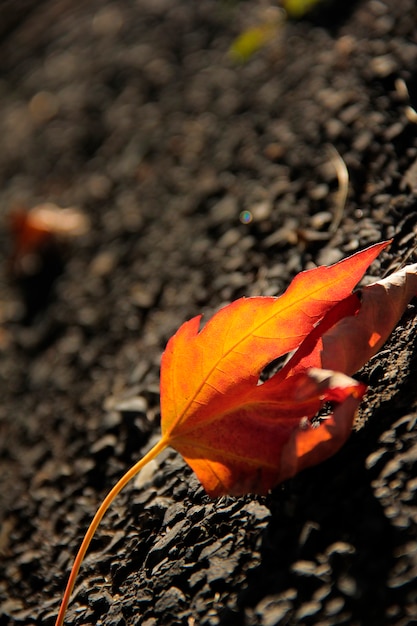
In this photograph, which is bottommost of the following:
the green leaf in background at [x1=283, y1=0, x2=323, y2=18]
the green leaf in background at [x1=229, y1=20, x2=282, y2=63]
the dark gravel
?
the dark gravel

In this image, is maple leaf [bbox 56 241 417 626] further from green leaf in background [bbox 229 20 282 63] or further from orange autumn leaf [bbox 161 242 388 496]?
green leaf in background [bbox 229 20 282 63]

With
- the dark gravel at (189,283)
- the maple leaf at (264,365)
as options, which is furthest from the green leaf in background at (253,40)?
the maple leaf at (264,365)

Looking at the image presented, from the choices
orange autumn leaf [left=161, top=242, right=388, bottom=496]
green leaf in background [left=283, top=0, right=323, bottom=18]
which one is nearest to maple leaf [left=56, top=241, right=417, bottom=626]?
orange autumn leaf [left=161, top=242, right=388, bottom=496]

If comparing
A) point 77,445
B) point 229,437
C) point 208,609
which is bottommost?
point 77,445

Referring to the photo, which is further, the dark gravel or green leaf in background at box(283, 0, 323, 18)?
green leaf in background at box(283, 0, 323, 18)

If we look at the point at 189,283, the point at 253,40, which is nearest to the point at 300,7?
the point at 253,40

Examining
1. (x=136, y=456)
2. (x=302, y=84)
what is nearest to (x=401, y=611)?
(x=136, y=456)

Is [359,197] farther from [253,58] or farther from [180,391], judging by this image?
[253,58]

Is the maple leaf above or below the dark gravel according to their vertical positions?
above
